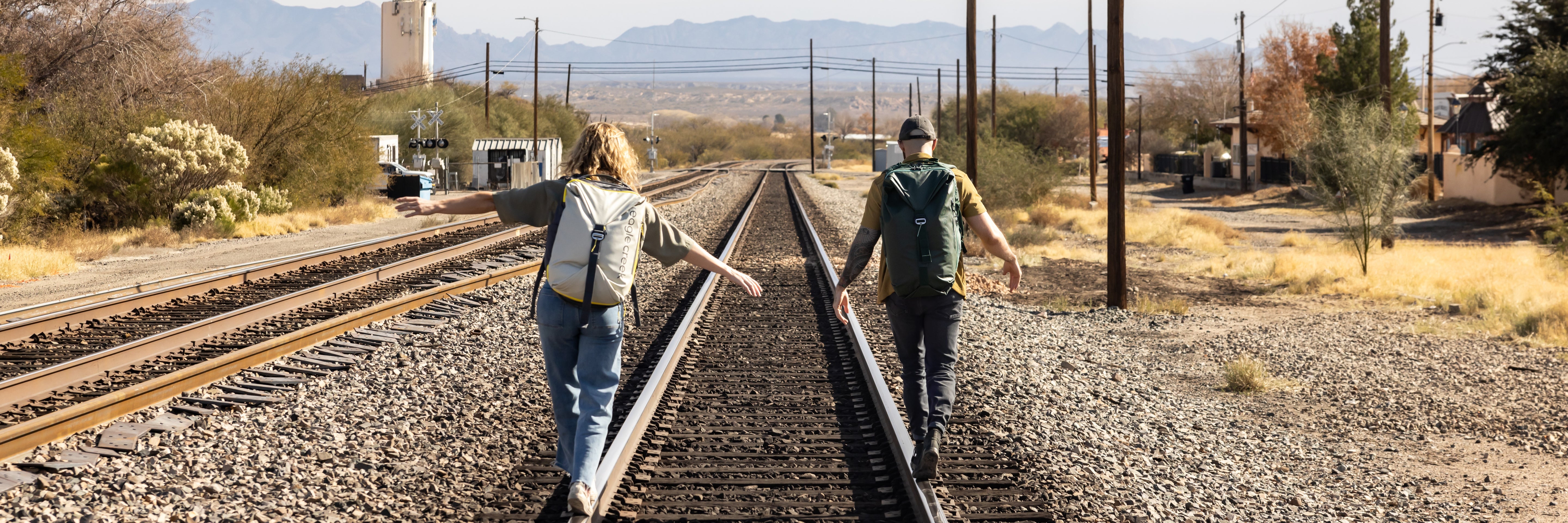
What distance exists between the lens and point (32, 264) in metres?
16.7

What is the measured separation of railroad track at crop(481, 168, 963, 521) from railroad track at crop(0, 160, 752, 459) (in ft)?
9.94

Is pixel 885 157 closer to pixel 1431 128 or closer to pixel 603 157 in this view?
pixel 1431 128

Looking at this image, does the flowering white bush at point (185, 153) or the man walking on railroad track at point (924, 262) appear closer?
the man walking on railroad track at point (924, 262)

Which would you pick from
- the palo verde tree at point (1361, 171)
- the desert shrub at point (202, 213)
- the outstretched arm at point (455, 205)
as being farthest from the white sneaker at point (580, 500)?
the desert shrub at point (202, 213)

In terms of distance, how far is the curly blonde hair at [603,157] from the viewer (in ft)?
16.2

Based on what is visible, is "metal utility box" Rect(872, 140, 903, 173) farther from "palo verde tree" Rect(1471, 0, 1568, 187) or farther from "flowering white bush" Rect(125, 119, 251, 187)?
"flowering white bush" Rect(125, 119, 251, 187)

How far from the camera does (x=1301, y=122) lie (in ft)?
159

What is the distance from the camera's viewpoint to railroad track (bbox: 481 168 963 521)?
5.57 meters

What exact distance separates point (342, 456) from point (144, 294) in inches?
285

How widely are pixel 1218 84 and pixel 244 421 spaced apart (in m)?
105

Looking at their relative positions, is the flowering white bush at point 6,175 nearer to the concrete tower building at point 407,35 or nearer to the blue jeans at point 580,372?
the blue jeans at point 580,372

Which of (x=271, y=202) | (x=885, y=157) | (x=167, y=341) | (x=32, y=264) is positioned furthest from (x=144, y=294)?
(x=885, y=157)

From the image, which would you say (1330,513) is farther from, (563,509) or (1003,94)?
(1003,94)

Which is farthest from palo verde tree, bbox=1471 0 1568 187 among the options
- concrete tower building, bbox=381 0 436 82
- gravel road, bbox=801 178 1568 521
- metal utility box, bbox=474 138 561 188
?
concrete tower building, bbox=381 0 436 82
